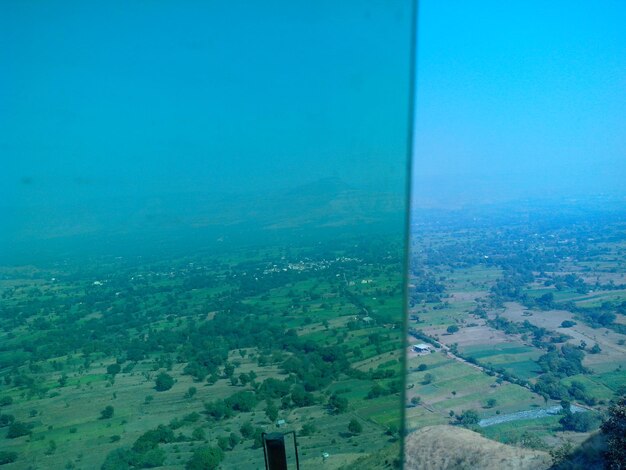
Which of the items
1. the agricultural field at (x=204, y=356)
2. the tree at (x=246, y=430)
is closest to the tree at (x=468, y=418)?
the agricultural field at (x=204, y=356)

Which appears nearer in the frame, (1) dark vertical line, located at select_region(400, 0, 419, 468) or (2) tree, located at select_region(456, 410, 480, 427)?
(1) dark vertical line, located at select_region(400, 0, 419, 468)

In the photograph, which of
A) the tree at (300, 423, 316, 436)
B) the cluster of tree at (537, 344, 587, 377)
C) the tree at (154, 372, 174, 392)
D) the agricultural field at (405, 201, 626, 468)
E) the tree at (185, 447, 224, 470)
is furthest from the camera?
the cluster of tree at (537, 344, 587, 377)

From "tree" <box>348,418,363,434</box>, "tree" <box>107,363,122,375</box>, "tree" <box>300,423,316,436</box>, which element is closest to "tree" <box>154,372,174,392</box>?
"tree" <box>107,363,122,375</box>

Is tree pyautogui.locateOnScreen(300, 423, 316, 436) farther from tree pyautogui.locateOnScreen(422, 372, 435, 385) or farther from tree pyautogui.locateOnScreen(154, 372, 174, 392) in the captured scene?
tree pyautogui.locateOnScreen(422, 372, 435, 385)

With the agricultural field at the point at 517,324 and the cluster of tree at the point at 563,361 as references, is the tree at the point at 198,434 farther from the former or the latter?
the cluster of tree at the point at 563,361

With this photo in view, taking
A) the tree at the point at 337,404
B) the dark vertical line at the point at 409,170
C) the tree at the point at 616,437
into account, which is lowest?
the tree at the point at 616,437

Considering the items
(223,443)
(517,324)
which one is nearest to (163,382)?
(223,443)
